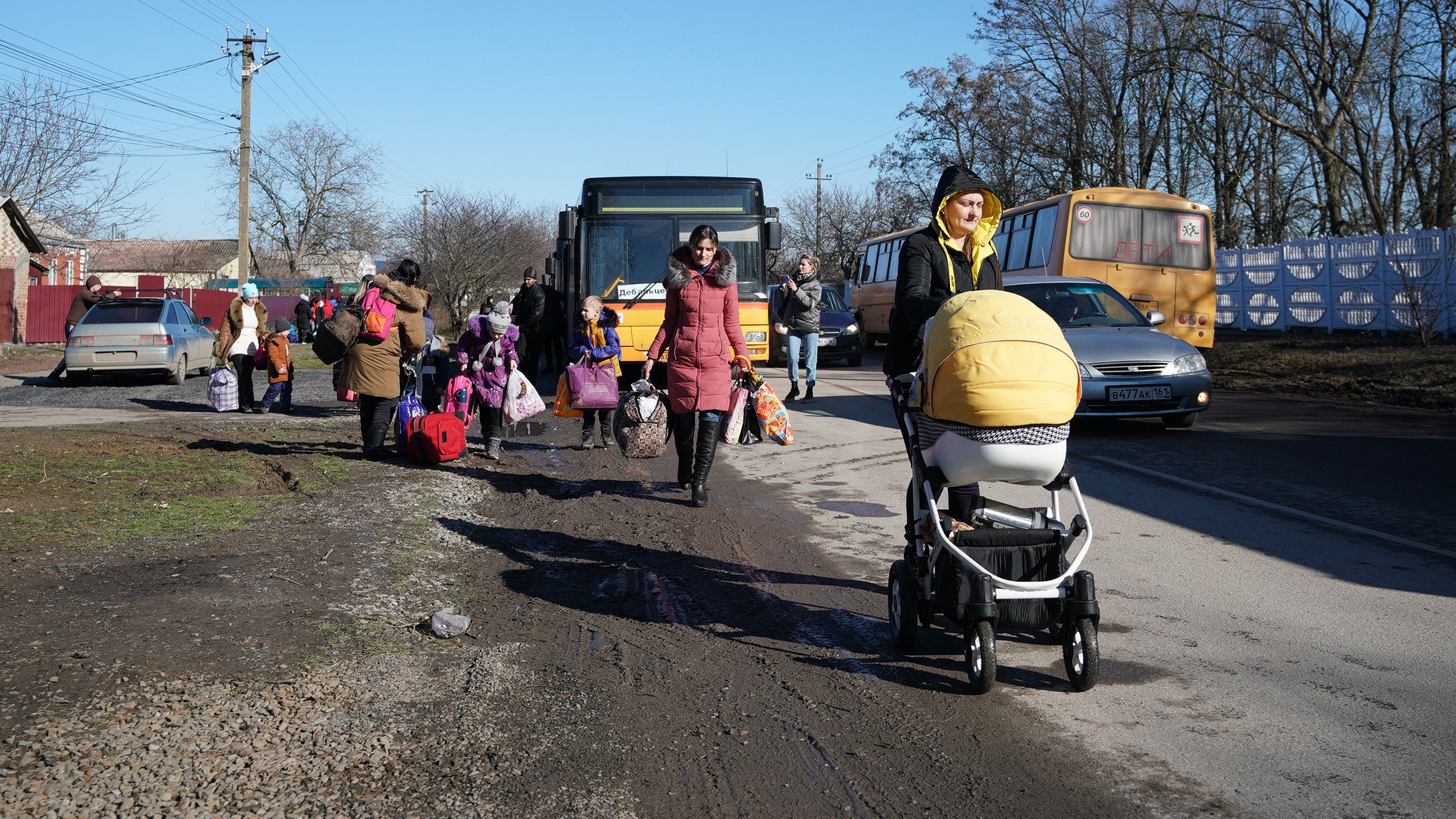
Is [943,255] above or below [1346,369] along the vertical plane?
above

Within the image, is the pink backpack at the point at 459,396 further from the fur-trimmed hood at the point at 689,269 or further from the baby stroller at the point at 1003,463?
the baby stroller at the point at 1003,463

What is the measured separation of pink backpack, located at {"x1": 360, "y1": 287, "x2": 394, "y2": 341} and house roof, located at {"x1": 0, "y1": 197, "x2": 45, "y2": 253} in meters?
29.7

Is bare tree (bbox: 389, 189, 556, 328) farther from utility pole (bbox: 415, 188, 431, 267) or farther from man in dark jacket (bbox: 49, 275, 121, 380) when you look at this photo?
man in dark jacket (bbox: 49, 275, 121, 380)

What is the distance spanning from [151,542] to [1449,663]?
6561 mm

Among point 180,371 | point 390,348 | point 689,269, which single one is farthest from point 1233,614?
point 180,371

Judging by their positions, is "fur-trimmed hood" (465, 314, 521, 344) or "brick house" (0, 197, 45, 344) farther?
"brick house" (0, 197, 45, 344)

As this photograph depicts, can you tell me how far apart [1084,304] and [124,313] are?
16.2 m

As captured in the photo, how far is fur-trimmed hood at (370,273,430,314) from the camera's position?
965 centimetres

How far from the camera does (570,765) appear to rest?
359cm

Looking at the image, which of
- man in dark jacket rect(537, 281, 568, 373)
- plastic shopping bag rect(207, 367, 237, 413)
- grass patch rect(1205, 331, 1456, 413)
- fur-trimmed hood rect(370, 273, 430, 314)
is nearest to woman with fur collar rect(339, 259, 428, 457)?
fur-trimmed hood rect(370, 273, 430, 314)

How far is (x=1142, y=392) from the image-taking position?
39.1ft

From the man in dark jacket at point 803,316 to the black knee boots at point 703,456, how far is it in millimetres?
7530

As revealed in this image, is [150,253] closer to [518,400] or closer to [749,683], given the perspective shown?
[518,400]

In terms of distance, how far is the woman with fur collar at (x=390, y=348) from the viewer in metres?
9.60
